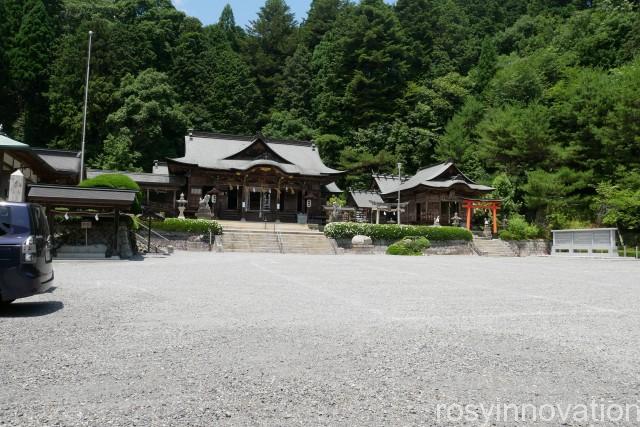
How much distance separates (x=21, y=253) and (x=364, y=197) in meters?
34.3

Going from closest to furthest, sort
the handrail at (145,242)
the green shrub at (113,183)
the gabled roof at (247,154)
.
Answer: the green shrub at (113,183) → the handrail at (145,242) → the gabled roof at (247,154)

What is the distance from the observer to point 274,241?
24094mm

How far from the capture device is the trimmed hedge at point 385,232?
2491cm

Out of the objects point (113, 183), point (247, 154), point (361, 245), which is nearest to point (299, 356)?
point (113, 183)

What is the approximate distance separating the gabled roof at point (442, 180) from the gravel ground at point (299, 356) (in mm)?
25651

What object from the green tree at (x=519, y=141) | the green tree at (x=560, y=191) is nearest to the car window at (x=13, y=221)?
the green tree at (x=560, y=191)

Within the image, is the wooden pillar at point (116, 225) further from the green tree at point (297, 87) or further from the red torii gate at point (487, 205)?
the green tree at point (297, 87)

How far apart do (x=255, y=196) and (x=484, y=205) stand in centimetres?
1668

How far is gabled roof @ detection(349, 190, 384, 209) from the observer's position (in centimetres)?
3772

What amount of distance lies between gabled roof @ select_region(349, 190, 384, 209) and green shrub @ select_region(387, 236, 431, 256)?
1235 cm

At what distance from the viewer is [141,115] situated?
3916cm

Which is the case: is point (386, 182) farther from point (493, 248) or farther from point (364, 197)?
point (493, 248)

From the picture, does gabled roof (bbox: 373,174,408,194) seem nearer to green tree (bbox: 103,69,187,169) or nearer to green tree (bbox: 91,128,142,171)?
green tree (bbox: 103,69,187,169)

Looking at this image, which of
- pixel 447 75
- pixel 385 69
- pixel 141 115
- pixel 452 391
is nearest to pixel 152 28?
pixel 141 115
